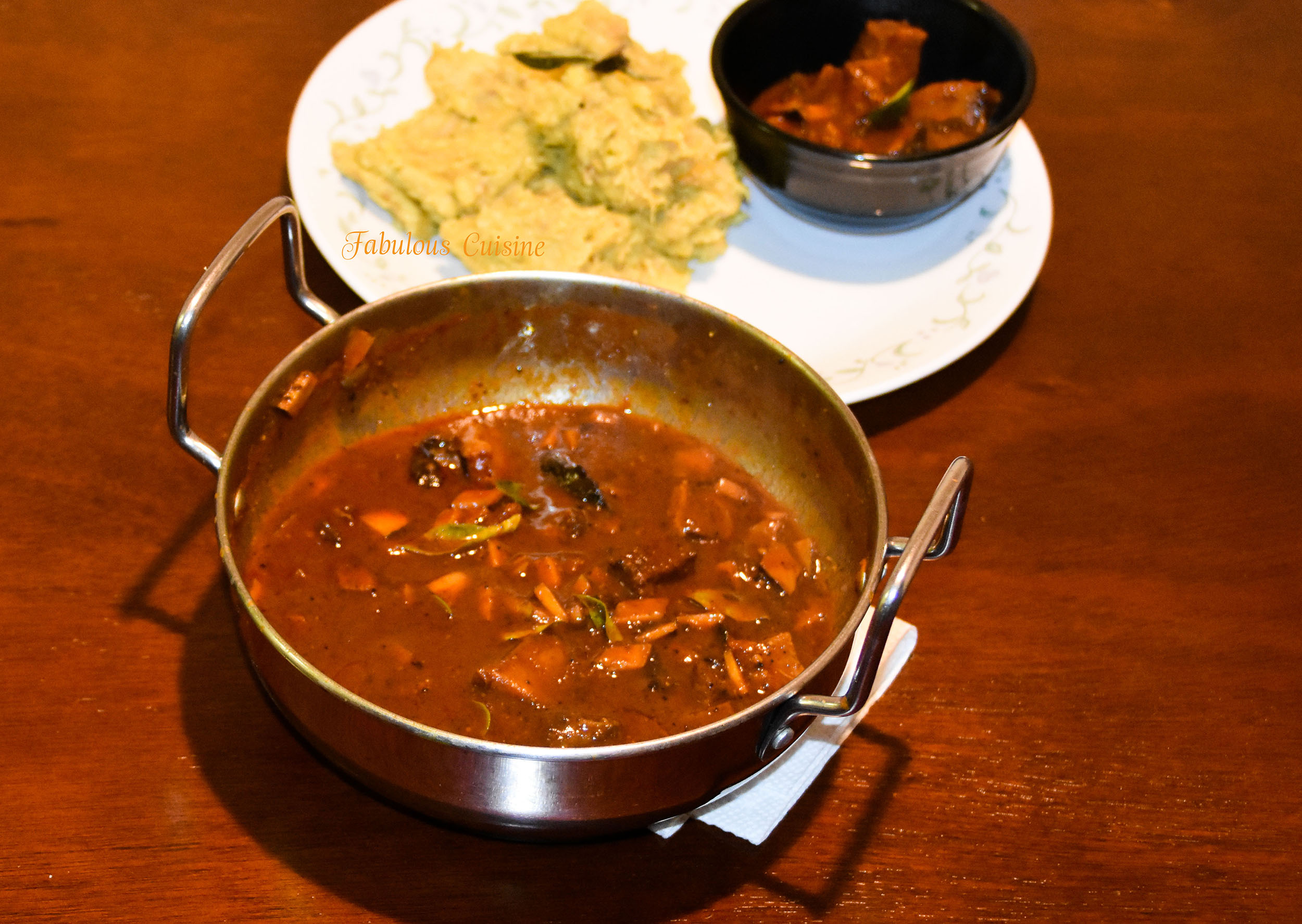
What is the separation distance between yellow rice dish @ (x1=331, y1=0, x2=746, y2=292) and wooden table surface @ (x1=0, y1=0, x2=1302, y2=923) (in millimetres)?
327

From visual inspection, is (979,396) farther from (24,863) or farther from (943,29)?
(24,863)

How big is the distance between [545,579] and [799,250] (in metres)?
1.43

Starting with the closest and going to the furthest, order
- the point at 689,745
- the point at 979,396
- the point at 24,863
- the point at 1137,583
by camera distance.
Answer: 1. the point at 689,745
2. the point at 24,863
3. the point at 1137,583
4. the point at 979,396

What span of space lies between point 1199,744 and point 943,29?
2.10 metres

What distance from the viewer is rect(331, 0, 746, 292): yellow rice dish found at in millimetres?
2742

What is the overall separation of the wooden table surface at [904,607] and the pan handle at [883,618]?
36 cm

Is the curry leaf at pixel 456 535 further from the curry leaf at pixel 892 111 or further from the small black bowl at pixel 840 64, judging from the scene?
the curry leaf at pixel 892 111

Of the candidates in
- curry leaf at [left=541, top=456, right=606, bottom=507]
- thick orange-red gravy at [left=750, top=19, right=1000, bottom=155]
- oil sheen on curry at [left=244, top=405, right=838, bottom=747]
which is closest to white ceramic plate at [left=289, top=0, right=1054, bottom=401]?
thick orange-red gravy at [left=750, top=19, right=1000, bottom=155]

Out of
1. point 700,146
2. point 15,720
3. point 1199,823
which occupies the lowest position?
point 1199,823

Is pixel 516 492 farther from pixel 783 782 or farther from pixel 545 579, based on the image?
pixel 783 782

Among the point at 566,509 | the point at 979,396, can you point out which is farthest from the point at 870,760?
the point at 979,396

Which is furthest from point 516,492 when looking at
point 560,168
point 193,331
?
point 560,168

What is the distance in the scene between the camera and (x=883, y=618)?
55.6 inches

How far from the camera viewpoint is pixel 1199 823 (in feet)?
6.32
